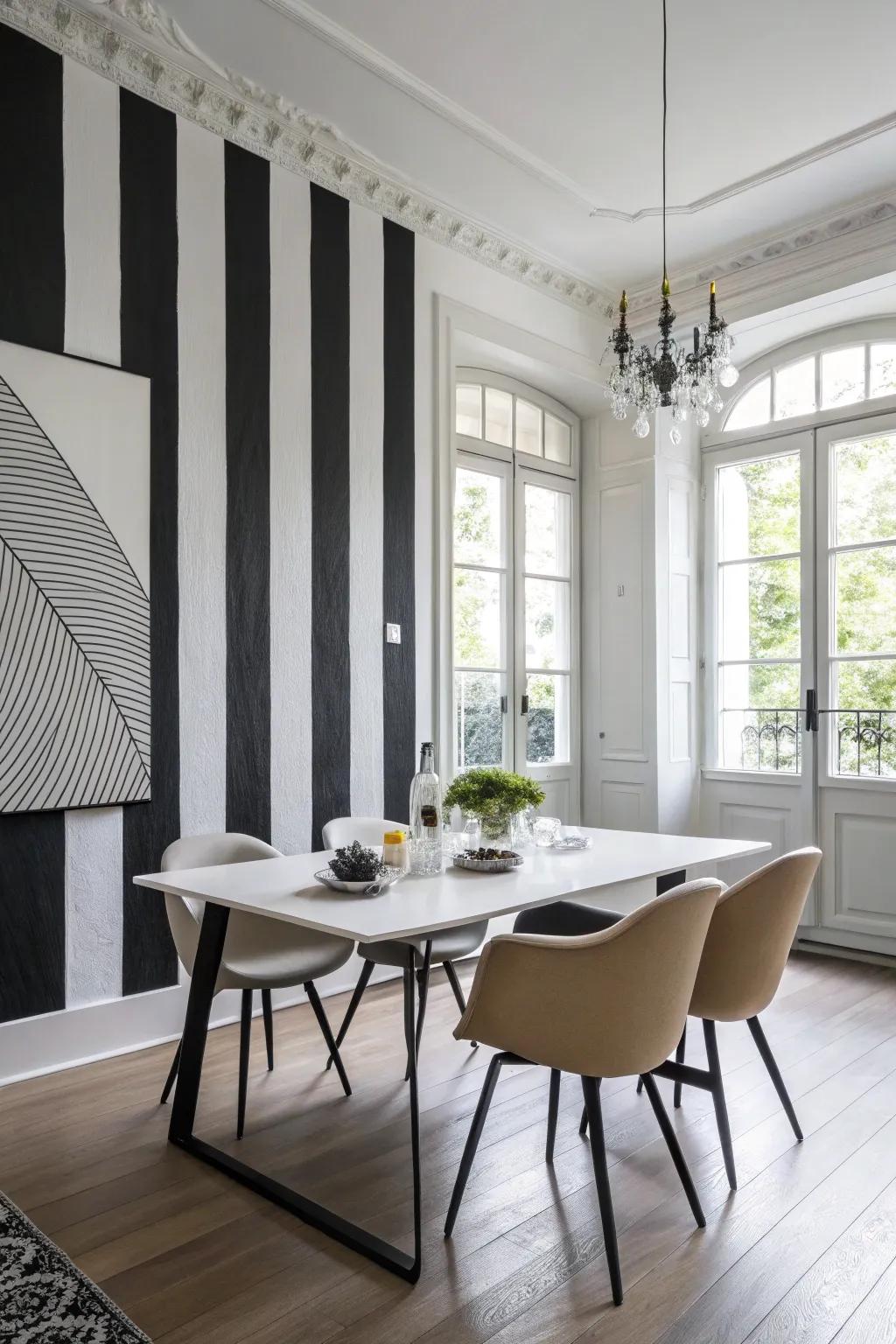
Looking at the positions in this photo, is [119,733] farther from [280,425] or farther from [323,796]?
[280,425]

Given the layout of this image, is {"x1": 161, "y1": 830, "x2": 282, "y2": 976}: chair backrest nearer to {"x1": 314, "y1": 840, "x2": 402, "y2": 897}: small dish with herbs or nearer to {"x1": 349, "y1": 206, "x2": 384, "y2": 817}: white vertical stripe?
{"x1": 314, "y1": 840, "x2": 402, "y2": 897}: small dish with herbs

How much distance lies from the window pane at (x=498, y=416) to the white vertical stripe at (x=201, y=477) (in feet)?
5.59

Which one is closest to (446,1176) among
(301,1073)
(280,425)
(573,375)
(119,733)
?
(301,1073)

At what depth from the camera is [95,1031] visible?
304 centimetres

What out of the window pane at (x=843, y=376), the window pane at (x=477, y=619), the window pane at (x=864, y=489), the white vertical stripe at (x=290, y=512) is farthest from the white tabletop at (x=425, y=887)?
the window pane at (x=843, y=376)

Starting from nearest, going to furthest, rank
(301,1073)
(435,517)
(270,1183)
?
(270,1183) → (301,1073) → (435,517)

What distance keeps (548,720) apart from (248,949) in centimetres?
268

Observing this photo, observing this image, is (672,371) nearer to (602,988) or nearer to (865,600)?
(602,988)

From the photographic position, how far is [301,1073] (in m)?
2.94

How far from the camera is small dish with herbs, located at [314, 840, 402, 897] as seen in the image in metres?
2.19

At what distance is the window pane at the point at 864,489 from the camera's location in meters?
4.53

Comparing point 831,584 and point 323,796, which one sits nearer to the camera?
point 323,796

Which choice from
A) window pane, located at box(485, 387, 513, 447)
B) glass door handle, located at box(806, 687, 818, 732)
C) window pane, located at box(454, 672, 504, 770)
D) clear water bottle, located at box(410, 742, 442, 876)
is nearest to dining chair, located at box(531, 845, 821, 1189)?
clear water bottle, located at box(410, 742, 442, 876)

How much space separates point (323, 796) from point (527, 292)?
272 centimetres
